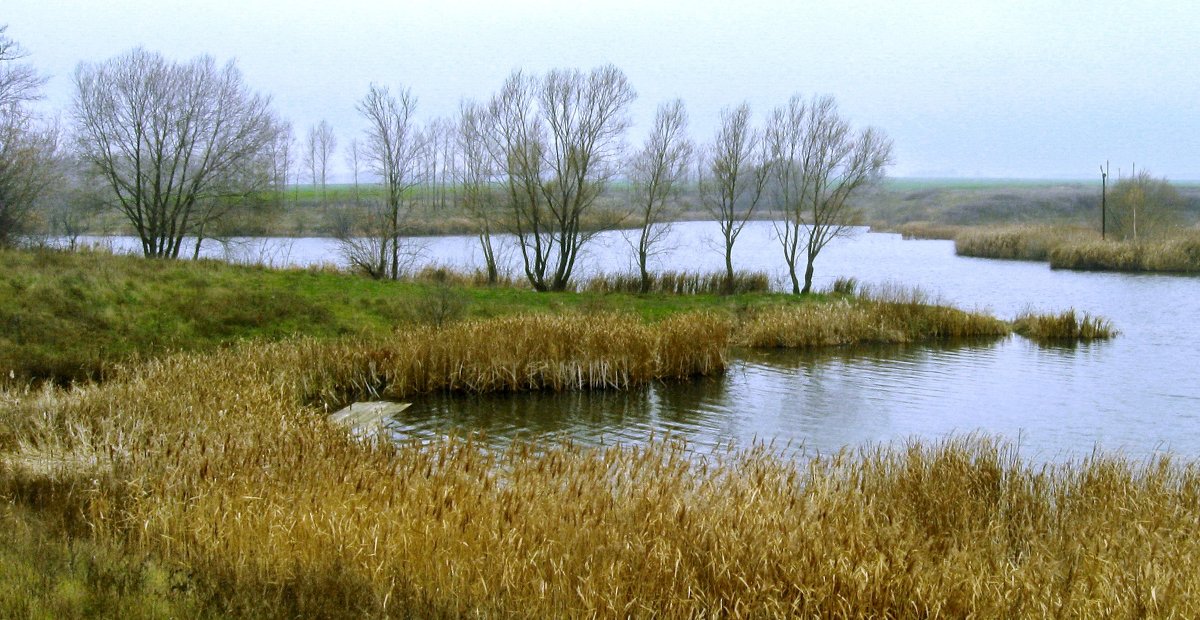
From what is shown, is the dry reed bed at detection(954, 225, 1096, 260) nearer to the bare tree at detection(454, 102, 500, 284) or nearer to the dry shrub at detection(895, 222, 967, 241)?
the dry shrub at detection(895, 222, 967, 241)

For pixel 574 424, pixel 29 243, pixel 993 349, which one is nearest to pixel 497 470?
pixel 574 424

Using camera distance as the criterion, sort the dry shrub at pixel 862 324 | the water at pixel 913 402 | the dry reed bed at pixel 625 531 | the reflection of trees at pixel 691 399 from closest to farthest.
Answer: the dry reed bed at pixel 625 531 < the water at pixel 913 402 < the reflection of trees at pixel 691 399 < the dry shrub at pixel 862 324

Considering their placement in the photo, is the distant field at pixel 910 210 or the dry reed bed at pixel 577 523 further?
the distant field at pixel 910 210

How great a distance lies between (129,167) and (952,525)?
29524 mm

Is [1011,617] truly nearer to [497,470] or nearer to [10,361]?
[497,470]

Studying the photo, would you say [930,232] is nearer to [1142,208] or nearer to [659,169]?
[1142,208]

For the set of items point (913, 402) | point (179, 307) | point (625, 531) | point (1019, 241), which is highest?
point (1019, 241)

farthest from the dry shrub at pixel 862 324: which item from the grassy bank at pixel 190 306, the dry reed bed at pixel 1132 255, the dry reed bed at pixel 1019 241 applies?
the dry reed bed at pixel 1019 241

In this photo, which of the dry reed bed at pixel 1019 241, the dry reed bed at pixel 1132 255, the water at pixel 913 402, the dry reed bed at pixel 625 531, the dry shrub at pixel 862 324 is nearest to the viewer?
the dry reed bed at pixel 625 531

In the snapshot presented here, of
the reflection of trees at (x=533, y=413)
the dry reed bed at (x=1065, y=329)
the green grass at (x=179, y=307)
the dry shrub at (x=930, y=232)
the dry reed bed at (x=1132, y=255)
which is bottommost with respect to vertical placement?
the reflection of trees at (x=533, y=413)

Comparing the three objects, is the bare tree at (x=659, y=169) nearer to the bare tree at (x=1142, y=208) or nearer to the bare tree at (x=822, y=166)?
the bare tree at (x=822, y=166)

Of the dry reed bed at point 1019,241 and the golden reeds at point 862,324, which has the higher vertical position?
the dry reed bed at point 1019,241

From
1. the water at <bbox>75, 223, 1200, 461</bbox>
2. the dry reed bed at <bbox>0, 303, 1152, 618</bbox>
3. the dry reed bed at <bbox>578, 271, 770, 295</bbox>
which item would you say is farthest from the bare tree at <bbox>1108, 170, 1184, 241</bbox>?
the dry reed bed at <bbox>0, 303, 1152, 618</bbox>

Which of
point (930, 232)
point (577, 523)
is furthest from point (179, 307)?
point (930, 232)
